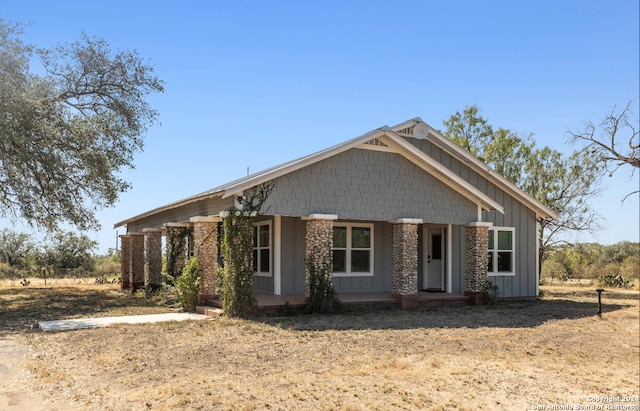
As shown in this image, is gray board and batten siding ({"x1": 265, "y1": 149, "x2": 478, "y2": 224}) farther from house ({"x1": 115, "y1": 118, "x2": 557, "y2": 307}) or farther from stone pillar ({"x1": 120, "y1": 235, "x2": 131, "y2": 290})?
stone pillar ({"x1": 120, "y1": 235, "x2": 131, "y2": 290})

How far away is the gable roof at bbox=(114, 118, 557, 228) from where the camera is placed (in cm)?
1368

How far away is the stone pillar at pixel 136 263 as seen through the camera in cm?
2312

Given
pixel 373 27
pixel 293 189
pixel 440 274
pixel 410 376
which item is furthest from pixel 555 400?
pixel 440 274

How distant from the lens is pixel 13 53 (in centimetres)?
→ 1914

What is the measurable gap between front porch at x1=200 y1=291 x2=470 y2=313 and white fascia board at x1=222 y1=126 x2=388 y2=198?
2.90 meters

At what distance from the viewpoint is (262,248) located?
17.5 metres

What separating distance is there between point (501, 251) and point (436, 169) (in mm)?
5174

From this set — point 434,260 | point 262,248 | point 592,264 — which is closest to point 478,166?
point 434,260

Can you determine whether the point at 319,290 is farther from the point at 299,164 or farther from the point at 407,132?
the point at 407,132

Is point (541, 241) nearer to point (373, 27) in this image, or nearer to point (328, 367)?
point (373, 27)

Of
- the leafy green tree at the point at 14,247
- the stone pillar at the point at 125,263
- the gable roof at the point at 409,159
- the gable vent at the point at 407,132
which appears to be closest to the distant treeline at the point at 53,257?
the leafy green tree at the point at 14,247

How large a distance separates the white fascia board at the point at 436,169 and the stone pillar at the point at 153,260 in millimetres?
9675

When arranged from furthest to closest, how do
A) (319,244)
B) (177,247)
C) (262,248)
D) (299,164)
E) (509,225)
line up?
(509,225) → (177,247) → (262,248) → (319,244) → (299,164)

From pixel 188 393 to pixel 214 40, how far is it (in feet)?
30.1
